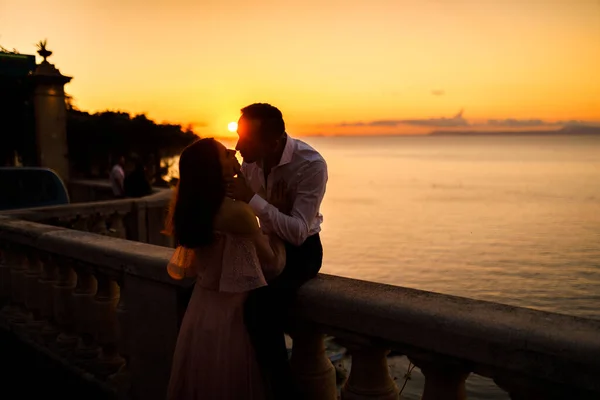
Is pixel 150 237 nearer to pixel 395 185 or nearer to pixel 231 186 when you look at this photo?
pixel 231 186

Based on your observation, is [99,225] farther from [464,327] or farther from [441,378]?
[464,327]

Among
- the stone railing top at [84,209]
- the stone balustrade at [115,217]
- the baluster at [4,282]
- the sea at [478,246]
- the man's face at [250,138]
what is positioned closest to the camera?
the man's face at [250,138]

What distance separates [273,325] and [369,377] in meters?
0.48

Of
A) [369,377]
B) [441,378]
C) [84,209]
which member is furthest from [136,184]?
[441,378]

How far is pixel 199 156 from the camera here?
2580mm

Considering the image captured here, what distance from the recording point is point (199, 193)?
2.55 m

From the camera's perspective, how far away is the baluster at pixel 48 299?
4.35m

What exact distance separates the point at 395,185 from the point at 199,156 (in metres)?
97.6

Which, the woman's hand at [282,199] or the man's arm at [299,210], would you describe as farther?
the woman's hand at [282,199]

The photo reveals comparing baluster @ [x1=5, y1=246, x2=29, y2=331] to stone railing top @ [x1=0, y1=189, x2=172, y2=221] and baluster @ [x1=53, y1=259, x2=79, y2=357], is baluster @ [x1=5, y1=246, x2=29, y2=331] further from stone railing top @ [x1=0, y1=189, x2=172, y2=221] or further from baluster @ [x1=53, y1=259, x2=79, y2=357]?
stone railing top @ [x1=0, y1=189, x2=172, y2=221]

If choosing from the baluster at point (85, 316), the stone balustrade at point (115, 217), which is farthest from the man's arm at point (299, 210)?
the stone balustrade at point (115, 217)

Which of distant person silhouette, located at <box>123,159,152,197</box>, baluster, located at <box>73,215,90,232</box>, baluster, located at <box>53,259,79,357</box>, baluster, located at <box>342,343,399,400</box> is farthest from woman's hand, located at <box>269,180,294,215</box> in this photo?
distant person silhouette, located at <box>123,159,152,197</box>

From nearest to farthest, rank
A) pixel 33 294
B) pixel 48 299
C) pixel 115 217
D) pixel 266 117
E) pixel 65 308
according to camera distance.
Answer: pixel 266 117
pixel 65 308
pixel 48 299
pixel 33 294
pixel 115 217

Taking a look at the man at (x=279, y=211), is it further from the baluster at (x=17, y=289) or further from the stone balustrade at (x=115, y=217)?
the stone balustrade at (x=115, y=217)
